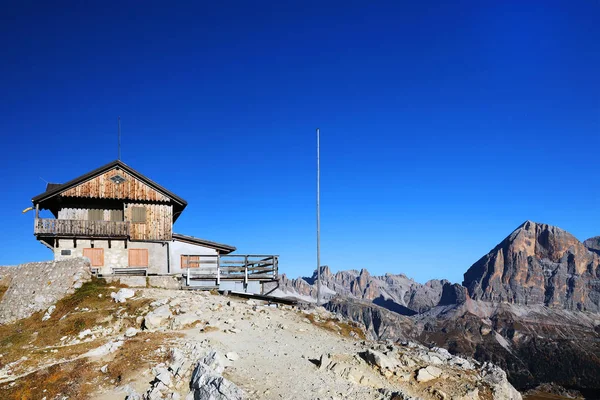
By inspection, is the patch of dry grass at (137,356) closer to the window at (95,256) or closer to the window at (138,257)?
the window at (95,256)

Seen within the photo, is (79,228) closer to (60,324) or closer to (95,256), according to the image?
(95,256)

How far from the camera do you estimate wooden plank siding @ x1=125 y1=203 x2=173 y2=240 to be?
129 ft

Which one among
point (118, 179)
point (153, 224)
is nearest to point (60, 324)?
point (153, 224)

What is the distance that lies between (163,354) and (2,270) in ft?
67.4

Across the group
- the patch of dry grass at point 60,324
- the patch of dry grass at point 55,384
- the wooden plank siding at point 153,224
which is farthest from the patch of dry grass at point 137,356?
the wooden plank siding at point 153,224

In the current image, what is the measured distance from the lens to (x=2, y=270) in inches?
1148

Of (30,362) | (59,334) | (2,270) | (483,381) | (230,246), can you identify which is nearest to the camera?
(483,381)

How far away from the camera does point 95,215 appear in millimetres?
38938

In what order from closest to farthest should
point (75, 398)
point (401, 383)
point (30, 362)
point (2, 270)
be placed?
point (75, 398)
point (401, 383)
point (30, 362)
point (2, 270)

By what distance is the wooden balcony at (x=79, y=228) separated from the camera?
3522cm

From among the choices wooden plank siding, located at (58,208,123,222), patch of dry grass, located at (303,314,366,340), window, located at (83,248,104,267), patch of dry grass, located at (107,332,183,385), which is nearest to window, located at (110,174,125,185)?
wooden plank siding, located at (58,208,123,222)

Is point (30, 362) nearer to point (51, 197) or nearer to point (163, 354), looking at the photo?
point (163, 354)

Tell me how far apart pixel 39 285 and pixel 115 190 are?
14930mm

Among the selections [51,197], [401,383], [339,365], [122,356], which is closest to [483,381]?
[401,383]
